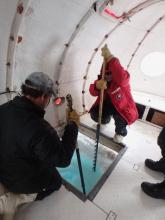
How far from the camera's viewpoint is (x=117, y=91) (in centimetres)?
191

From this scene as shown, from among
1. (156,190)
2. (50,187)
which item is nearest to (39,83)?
(50,187)

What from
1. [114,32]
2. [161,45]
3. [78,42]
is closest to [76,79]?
[78,42]

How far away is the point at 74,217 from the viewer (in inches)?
51.7

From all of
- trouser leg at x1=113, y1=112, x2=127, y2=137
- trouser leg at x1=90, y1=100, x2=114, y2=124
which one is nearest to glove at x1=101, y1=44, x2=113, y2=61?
trouser leg at x1=90, y1=100, x2=114, y2=124

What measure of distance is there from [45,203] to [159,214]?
109 cm

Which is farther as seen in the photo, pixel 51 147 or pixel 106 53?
pixel 106 53

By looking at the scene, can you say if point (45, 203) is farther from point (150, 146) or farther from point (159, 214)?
point (150, 146)

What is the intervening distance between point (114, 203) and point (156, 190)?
1.48ft

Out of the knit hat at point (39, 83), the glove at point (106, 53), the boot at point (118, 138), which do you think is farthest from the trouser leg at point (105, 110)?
the knit hat at point (39, 83)

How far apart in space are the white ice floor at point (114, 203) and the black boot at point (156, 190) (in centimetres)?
5

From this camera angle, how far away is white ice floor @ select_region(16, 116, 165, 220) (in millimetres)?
1328

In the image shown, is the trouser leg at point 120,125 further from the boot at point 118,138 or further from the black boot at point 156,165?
the black boot at point 156,165

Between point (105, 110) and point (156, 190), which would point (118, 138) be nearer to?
point (105, 110)

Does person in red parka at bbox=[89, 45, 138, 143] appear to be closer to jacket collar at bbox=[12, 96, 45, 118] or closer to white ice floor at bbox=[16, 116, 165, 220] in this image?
white ice floor at bbox=[16, 116, 165, 220]
